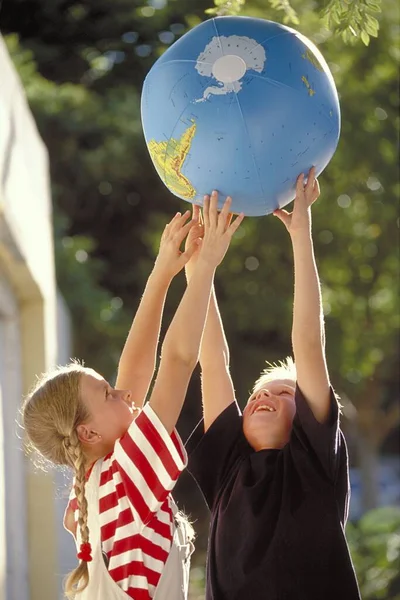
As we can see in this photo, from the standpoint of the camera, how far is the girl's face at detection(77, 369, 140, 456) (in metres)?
3.23

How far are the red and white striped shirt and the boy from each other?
0.22 metres

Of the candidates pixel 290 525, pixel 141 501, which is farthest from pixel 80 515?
pixel 290 525

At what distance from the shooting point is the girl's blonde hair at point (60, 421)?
125 inches

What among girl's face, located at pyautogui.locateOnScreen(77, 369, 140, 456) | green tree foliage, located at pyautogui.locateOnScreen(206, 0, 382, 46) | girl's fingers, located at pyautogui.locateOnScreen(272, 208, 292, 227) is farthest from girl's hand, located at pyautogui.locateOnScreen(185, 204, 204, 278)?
green tree foliage, located at pyautogui.locateOnScreen(206, 0, 382, 46)

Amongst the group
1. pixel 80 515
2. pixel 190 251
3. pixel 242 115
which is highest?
pixel 242 115

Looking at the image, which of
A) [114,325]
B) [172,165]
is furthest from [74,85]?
[172,165]

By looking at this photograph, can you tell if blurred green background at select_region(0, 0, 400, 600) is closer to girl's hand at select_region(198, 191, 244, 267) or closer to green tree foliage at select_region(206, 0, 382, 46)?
green tree foliage at select_region(206, 0, 382, 46)

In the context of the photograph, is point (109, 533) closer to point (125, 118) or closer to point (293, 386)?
point (293, 386)

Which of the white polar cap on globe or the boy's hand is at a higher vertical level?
the white polar cap on globe

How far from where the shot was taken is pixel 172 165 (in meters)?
3.40

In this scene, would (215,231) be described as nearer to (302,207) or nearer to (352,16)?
(302,207)

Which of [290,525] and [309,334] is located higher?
[309,334]

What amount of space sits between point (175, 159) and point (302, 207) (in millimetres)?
389

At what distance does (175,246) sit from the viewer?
11.1ft
